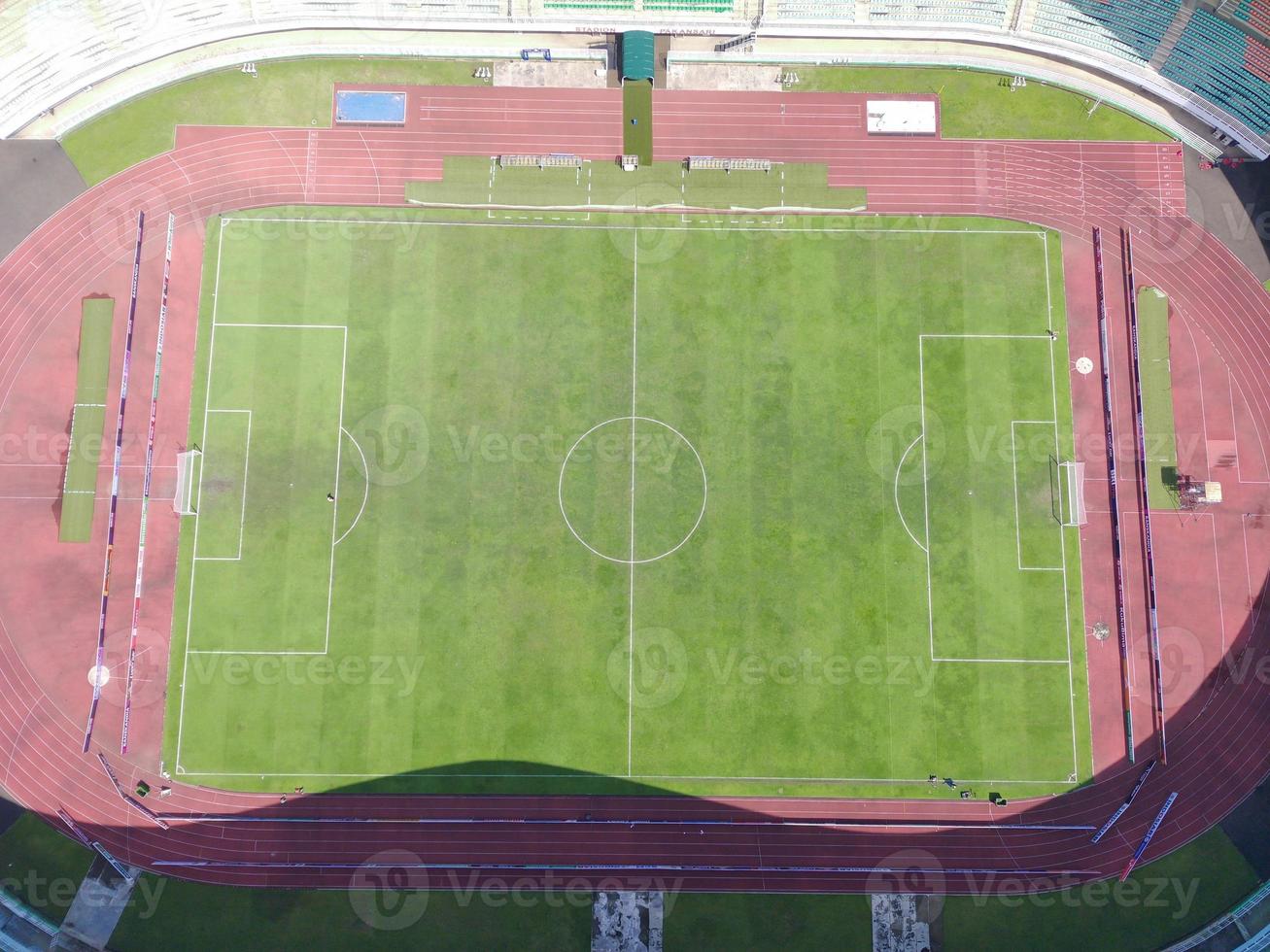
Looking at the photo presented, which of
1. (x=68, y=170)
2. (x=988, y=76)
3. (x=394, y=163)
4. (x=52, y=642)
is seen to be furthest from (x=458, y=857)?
(x=988, y=76)

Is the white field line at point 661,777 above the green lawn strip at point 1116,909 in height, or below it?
above

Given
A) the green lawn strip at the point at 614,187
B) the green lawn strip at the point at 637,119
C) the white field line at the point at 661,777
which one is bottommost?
the white field line at the point at 661,777

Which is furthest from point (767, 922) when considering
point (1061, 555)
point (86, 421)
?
point (86, 421)

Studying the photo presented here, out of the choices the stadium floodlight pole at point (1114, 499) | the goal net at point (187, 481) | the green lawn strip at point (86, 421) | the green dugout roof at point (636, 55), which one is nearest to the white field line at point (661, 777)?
the stadium floodlight pole at point (1114, 499)

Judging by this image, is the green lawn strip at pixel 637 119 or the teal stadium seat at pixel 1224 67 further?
the green lawn strip at pixel 637 119

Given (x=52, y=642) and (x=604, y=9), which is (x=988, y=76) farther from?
(x=52, y=642)

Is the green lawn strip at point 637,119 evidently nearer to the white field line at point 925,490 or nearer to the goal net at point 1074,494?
the white field line at point 925,490
